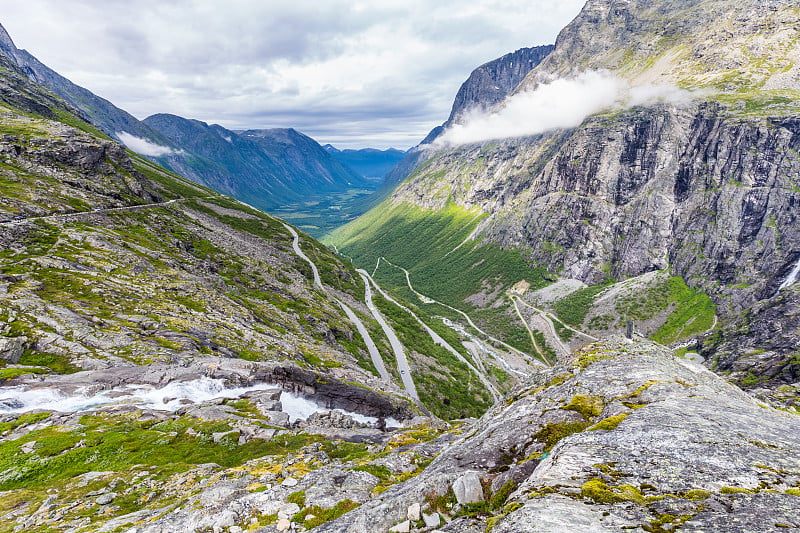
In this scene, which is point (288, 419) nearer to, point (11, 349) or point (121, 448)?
point (121, 448)

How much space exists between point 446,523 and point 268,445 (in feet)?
60.1

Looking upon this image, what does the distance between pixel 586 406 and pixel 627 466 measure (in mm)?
7227

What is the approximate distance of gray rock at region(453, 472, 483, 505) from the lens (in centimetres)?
1407

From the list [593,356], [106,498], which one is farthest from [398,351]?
[106,498]

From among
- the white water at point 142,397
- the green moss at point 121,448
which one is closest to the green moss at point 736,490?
the green moss at point 121,448

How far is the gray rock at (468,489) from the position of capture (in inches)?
554

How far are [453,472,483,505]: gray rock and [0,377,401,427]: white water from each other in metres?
26.2

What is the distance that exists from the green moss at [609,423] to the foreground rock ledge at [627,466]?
0.09 metres

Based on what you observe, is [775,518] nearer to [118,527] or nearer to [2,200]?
[118,527]

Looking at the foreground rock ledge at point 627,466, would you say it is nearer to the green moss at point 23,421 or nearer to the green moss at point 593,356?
the green moss at point 593,356

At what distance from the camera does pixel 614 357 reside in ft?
96.3

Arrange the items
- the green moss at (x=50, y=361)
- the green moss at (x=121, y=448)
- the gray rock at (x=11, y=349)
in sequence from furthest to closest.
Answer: the green moss at (x=50, y=361) < the gray rock at (x=11, y=349) < the green moss at (x=121, y=448)

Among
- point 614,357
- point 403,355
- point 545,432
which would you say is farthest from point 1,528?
point 403,355

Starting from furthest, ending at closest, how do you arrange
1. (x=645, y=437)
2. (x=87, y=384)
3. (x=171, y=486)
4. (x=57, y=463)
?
(x=87, y=384)
(x=57, y=463)
(x=171, y=486)
(x=645, y=437)
